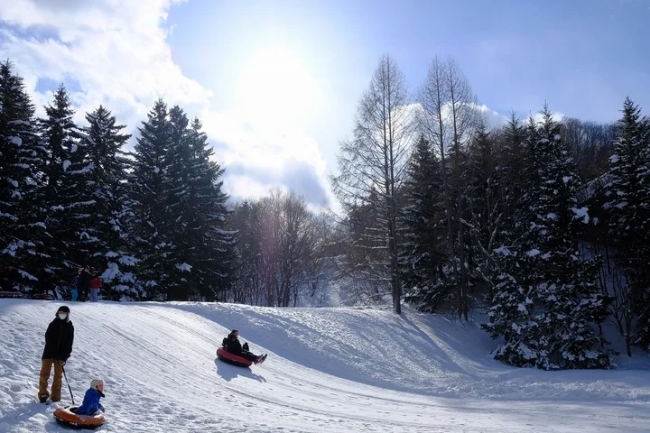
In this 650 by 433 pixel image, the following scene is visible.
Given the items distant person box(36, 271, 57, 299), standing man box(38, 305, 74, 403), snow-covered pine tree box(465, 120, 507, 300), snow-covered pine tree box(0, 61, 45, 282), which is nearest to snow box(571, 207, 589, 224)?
snow-covered pine tree box(465, 120, 507, 300)

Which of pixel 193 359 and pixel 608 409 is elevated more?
pixel 193 359

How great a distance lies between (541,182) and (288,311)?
14.6 metres

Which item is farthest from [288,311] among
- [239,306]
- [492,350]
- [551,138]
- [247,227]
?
[247,227]

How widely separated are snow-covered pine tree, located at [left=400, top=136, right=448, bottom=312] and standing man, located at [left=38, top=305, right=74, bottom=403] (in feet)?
73.3

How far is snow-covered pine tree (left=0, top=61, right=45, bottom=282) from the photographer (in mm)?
22281

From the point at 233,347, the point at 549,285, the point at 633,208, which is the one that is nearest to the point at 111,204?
the point at 233,347

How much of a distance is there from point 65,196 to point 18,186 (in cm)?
320

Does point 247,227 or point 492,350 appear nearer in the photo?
point 492,350

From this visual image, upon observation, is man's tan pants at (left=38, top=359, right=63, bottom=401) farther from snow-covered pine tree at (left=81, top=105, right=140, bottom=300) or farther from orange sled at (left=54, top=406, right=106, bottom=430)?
snow-covered pine tree at (left=81, top=105, right=140, bottom=300)

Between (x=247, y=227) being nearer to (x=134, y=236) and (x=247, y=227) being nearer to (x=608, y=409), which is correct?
(x=134, y=236)

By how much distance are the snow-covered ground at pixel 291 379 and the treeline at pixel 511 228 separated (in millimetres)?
3030

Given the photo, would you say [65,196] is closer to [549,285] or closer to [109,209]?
[109,209]

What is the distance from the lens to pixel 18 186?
22859 mm

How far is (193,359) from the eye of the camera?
13672mm
